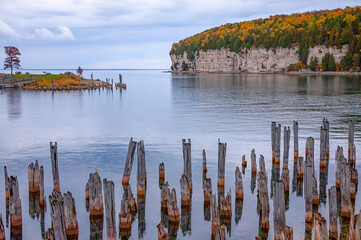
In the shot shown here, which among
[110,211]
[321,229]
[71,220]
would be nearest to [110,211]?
[110,211]

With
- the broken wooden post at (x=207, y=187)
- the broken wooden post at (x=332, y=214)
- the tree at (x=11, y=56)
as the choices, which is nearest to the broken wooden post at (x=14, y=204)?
the broken wooden post at (x=207, y=187)

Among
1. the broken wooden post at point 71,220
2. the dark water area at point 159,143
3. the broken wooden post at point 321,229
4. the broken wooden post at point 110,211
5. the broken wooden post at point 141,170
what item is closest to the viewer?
the broken wooden post at point 321,229

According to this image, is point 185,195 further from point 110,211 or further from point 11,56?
point 11,56

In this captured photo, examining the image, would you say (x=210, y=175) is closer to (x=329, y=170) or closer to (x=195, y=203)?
(x=195, y=203)

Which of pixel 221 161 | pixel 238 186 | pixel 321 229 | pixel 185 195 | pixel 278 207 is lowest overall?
pixel 185 195

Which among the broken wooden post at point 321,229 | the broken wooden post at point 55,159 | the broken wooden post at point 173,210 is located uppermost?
the broken wooden post at point 55,159

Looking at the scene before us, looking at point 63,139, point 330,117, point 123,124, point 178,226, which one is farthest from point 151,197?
point 330,117

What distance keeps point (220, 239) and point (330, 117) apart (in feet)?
117

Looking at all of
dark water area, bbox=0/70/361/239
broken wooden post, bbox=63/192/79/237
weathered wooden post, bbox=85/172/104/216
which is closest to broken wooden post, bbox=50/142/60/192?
dark water area, bbox=0/70/361/239

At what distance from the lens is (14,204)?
15656mm

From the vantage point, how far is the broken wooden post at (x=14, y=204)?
15.4 m

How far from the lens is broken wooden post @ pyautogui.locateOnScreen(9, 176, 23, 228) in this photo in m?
15.4

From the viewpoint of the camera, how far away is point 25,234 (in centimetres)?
1593

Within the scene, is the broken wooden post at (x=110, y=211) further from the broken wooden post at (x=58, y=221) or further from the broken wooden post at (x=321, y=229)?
the broken wooden post at (x=321, y=229)
